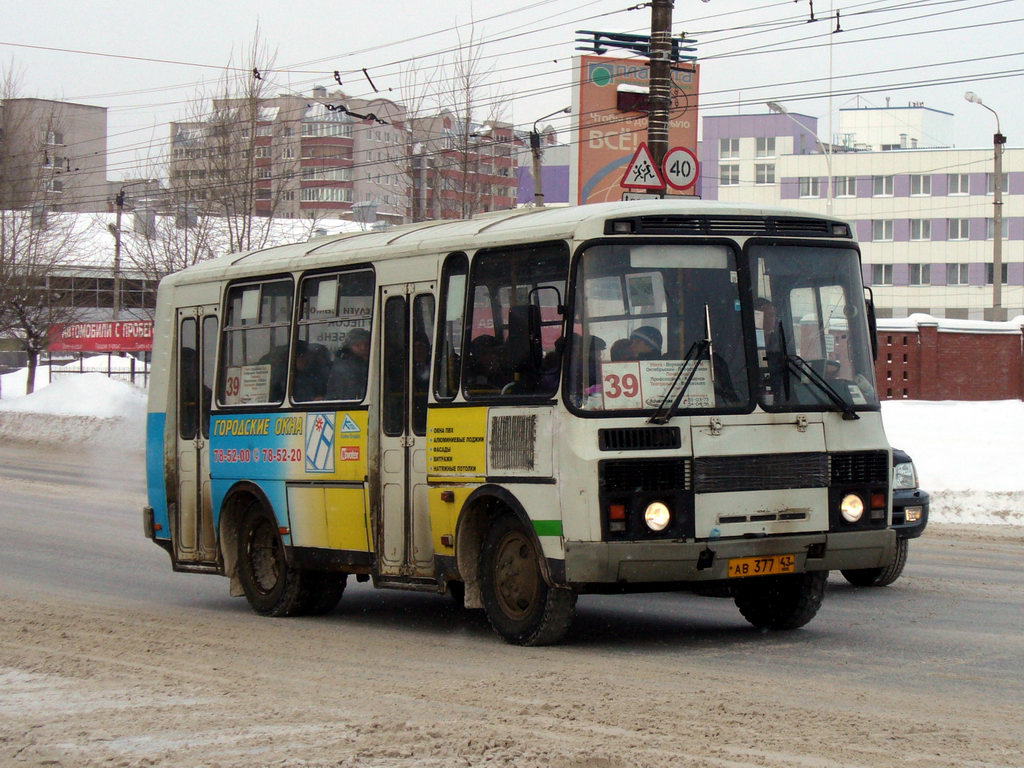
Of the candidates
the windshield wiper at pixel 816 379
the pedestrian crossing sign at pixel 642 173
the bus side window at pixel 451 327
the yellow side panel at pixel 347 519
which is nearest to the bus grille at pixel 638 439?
the windshield wiper at pixel 816 379

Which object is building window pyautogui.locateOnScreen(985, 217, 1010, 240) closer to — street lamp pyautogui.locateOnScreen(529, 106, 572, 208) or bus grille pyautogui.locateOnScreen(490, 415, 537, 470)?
street lamp pyautogui.locateOnScreen(529, 106, 572, 208)

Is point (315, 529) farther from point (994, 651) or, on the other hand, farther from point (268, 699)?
point (994, 651)

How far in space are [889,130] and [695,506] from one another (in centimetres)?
9477

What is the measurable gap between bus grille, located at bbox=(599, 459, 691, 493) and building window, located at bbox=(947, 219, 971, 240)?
84598mm

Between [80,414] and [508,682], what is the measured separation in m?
35.7

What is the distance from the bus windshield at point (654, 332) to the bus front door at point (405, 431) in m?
1.73

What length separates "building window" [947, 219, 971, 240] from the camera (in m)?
90.0

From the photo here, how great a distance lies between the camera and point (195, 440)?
44.9 feet

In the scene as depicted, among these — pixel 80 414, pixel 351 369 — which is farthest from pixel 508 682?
pixel 80 414

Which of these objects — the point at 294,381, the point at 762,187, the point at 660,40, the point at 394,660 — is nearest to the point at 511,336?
the point at 394,660

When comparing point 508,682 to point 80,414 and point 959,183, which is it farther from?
point 959,183

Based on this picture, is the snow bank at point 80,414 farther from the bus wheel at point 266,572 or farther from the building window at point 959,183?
the building window at point 959,183

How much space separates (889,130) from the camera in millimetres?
100000

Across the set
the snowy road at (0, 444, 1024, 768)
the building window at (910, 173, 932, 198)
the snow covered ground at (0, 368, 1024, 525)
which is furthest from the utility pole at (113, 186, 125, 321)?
the building window at (910, 173, 932, 198)
